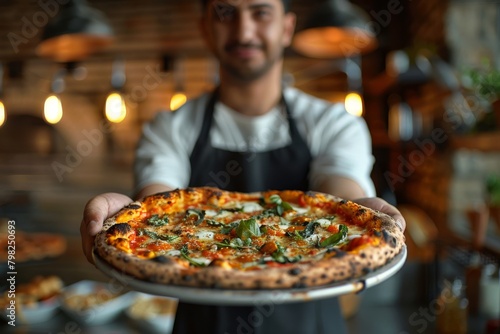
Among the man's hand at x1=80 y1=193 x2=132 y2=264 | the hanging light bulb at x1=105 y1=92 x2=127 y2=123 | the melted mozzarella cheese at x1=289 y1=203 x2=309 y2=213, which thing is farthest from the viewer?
the hanging light bulb at x1=105 y1=92 x2=127 y2=123

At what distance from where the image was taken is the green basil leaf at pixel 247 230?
1640 mm

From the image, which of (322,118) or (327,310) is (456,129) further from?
(327,310)

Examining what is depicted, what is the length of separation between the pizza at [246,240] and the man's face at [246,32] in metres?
0.74

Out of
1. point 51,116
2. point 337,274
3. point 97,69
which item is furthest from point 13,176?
point 337,274

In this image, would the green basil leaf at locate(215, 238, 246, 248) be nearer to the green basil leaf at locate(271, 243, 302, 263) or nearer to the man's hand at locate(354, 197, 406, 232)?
the green basil leaf at locate(271, 243, 302, 263)

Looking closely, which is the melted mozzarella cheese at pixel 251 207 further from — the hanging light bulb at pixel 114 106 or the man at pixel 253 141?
the hanging light bulb at pixel 114 106

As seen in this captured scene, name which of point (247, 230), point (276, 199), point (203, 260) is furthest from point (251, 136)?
point (203, 260)

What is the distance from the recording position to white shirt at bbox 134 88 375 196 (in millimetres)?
2418

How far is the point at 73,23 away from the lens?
3.44 metres

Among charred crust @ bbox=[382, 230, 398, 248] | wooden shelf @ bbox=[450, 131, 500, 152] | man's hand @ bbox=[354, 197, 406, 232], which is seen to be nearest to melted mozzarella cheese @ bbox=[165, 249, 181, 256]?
charred crust @ bbox=[382, 230, 398, 248]

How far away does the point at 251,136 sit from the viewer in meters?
2.59

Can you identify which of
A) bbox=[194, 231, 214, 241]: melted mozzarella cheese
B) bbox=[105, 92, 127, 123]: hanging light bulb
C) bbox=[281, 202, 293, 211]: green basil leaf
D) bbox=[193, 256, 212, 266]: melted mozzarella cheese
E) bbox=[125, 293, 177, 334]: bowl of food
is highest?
bbox=[193, 256, 212, 266]: melted mozzarella cheese

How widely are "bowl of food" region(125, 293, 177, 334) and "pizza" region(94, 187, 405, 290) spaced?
3.69 feet

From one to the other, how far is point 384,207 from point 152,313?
5.72ft
